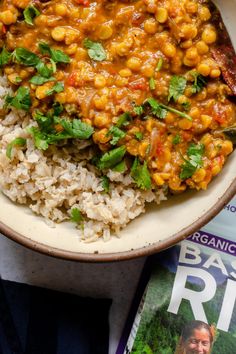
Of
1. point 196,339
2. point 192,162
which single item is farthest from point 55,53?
point 196,339

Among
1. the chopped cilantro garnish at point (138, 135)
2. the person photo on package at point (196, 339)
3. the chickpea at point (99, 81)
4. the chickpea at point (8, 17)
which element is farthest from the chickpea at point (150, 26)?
the person photo on package at point (196, 339)

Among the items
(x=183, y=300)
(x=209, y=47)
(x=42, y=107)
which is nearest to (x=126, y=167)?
(x=42, y=107)

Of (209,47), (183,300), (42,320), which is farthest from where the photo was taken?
(42,320)

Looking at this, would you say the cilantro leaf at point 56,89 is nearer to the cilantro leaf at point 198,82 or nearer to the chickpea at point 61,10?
the chickpea at point 61,10

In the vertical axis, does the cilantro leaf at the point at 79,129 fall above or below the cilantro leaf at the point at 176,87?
below

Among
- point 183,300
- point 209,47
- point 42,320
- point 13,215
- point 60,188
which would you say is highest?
point 209,47

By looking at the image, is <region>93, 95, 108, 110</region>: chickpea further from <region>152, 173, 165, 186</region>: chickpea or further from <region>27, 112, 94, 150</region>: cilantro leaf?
<region>152, 173, 165, 186</region>: chickpea

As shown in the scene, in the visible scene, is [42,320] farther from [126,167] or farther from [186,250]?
[126,167]

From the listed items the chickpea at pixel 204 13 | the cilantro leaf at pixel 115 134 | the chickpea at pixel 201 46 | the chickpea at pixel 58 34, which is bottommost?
the cilantro leaf at pixel 115 134
